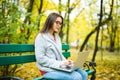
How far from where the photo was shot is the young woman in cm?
437

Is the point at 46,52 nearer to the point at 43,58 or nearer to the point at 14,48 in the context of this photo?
the point at 43,58

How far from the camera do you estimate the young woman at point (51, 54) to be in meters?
4.37

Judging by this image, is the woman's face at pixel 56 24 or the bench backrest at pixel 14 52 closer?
the bench backrest at pixel 14 52

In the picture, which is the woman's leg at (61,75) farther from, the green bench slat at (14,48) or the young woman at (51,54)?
the green bench slat at (14,48)

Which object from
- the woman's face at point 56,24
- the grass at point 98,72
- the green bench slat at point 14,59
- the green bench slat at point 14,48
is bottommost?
the grass at point 98,72

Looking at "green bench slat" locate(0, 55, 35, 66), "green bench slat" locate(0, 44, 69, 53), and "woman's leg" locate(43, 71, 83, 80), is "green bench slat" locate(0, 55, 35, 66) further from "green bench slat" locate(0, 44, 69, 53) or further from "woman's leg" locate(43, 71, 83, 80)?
"woman's leg" locate(43, 71, 83, 80)

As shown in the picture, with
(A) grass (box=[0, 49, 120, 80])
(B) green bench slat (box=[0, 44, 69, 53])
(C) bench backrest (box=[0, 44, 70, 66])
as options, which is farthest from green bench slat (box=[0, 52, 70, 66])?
(A) grass (box=[0, 49, 120, 80])

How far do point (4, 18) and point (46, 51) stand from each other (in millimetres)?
2057

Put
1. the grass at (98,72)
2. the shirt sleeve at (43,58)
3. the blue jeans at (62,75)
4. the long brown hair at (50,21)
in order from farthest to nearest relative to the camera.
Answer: the grass at (98,72) < the long brown hair at (50,21) < the shirt sleeve at (43,58) < the blue jeans at (62,75)

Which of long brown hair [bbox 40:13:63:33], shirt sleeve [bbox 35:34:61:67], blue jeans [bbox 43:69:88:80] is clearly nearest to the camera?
blue jeans [bbox 43:69:88:80]

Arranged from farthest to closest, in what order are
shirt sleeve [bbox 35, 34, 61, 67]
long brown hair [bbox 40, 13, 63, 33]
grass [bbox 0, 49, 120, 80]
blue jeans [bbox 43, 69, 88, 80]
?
1. grass [bbox 0, 49, 120, 80]
2. long brown hair [bbox 40, 13, 63, 33]
3. shirt sleeve [bbox 35, 34, 61, 67]
4. blue jeans [bbox 43, 69, 88, 80]

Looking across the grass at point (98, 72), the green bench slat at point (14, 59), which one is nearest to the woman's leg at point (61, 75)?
the green bench slat at point (14, 59)

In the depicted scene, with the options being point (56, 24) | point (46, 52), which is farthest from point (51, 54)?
point (56, 24)

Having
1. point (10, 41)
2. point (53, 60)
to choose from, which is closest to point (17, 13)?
point (10, 41)
